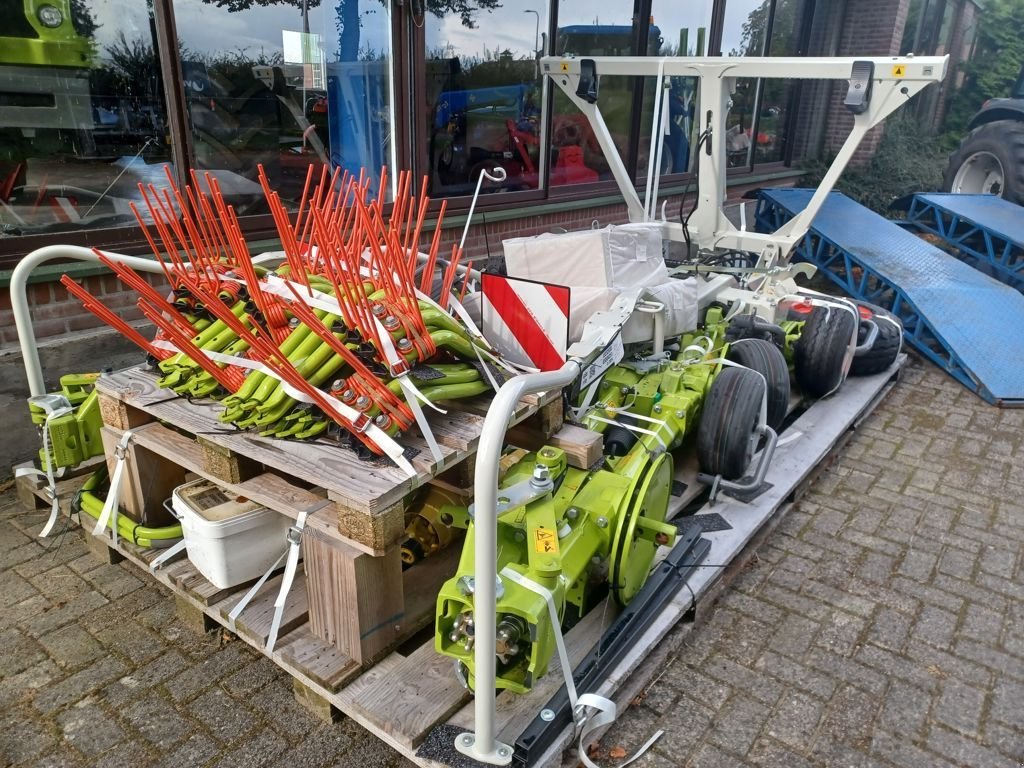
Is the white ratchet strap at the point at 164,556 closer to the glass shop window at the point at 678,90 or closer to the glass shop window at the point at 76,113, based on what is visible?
the glass shop window at the point at 76,113

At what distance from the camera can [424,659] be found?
231 cm

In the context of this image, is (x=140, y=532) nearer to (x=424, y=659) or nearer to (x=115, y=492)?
(x=115, y=492)

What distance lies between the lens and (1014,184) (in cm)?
848

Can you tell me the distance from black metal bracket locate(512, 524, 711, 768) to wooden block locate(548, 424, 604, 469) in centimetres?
51

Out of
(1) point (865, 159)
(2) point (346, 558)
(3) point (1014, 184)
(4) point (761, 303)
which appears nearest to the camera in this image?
(2) point (346, 558)

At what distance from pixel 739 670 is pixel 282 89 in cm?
419

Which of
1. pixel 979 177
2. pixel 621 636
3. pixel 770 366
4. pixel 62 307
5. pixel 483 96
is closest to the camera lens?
pixel 621 636

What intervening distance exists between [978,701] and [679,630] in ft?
3.33

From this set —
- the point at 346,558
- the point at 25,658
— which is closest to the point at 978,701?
the point at 346,558

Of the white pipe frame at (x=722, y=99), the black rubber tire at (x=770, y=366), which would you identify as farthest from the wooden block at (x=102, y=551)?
the white pipe frame at (x=722, y=99)

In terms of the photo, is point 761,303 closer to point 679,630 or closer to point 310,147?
point 679,630

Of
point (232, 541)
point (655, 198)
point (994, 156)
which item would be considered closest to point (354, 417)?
point (232, 541)

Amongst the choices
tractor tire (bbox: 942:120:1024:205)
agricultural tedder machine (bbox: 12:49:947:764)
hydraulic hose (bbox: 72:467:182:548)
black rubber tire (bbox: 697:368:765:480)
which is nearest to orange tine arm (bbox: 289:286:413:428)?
agricultural tedder machine (bbox: 12:49:947:764)

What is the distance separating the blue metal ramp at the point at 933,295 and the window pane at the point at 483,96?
291 cm
